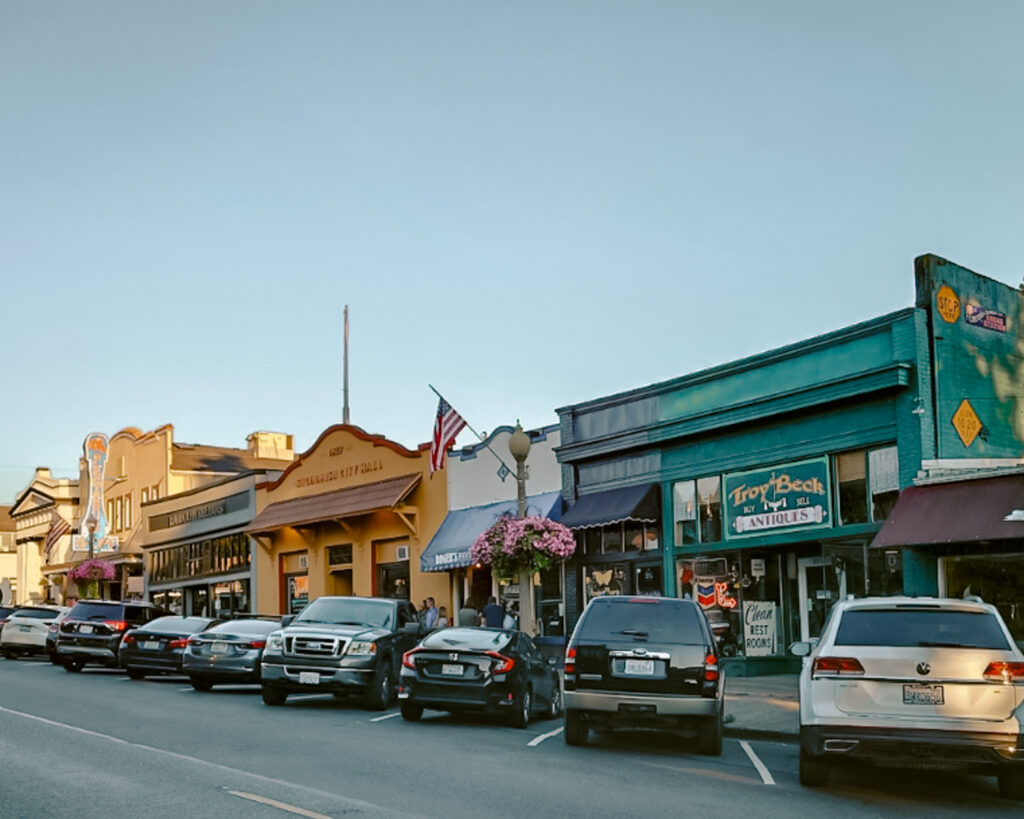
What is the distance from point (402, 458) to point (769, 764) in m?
23.2

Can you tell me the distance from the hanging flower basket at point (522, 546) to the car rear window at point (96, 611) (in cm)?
879

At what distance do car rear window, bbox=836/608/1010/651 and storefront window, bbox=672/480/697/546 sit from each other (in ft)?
47.5

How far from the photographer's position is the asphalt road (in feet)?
30.2

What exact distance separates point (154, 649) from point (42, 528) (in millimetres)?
52894

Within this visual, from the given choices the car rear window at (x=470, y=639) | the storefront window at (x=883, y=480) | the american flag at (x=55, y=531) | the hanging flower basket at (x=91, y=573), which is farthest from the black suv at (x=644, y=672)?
the american flag at (x=55, y=531)

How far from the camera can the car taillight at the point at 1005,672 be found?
397 inches

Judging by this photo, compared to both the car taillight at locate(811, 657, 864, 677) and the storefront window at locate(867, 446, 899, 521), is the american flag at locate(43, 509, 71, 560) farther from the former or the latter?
the car taillight at locate(811, 657, 864, 677)

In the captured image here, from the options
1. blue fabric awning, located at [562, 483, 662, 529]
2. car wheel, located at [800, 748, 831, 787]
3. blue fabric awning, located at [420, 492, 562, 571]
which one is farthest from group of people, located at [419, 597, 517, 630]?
car wheel, located at [800, 748, 831, 787]

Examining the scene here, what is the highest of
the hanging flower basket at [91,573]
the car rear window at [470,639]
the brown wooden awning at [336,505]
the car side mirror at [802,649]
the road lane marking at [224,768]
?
the brown wooden awning at [336,505]

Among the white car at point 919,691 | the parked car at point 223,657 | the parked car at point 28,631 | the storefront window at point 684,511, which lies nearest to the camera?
the white car at point 919,691

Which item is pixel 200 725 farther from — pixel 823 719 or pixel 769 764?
pixel 823 719

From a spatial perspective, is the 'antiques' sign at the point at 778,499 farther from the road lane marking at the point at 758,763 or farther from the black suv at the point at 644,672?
the black suv at the point at 644,672

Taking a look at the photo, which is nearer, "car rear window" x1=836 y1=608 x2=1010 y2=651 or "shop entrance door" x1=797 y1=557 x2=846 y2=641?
"car rear window" x1=836 y1=608 x2=1010 y2=651

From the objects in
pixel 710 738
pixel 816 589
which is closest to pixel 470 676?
pixel 710 738
